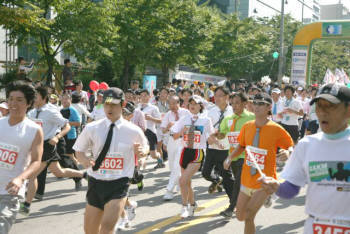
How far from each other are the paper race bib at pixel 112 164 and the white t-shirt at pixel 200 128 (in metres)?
2.75

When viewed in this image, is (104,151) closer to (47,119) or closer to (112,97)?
(112,97)

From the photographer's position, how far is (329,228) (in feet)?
9.42

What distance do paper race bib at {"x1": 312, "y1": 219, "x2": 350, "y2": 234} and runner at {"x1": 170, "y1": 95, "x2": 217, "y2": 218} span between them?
152 inches

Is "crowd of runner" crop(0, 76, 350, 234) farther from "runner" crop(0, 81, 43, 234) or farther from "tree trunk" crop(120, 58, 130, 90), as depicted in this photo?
"tree trunk" crop(120, 58, 130, 90)

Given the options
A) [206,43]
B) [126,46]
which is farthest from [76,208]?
[206,43]

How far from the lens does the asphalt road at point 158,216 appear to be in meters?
6.35

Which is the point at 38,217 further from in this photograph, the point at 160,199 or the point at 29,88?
the point at 29,88

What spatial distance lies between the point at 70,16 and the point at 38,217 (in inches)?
469

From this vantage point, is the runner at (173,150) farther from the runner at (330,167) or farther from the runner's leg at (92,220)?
the runner at (330,167)

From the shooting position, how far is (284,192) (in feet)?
10.00

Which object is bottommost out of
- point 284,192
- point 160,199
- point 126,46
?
point 160,199

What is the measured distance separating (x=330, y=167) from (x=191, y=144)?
14.4 ft

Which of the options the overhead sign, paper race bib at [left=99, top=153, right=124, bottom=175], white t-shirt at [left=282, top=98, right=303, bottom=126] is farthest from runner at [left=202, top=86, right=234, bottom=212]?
the overhead sign

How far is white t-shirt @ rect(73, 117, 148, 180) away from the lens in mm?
4562
